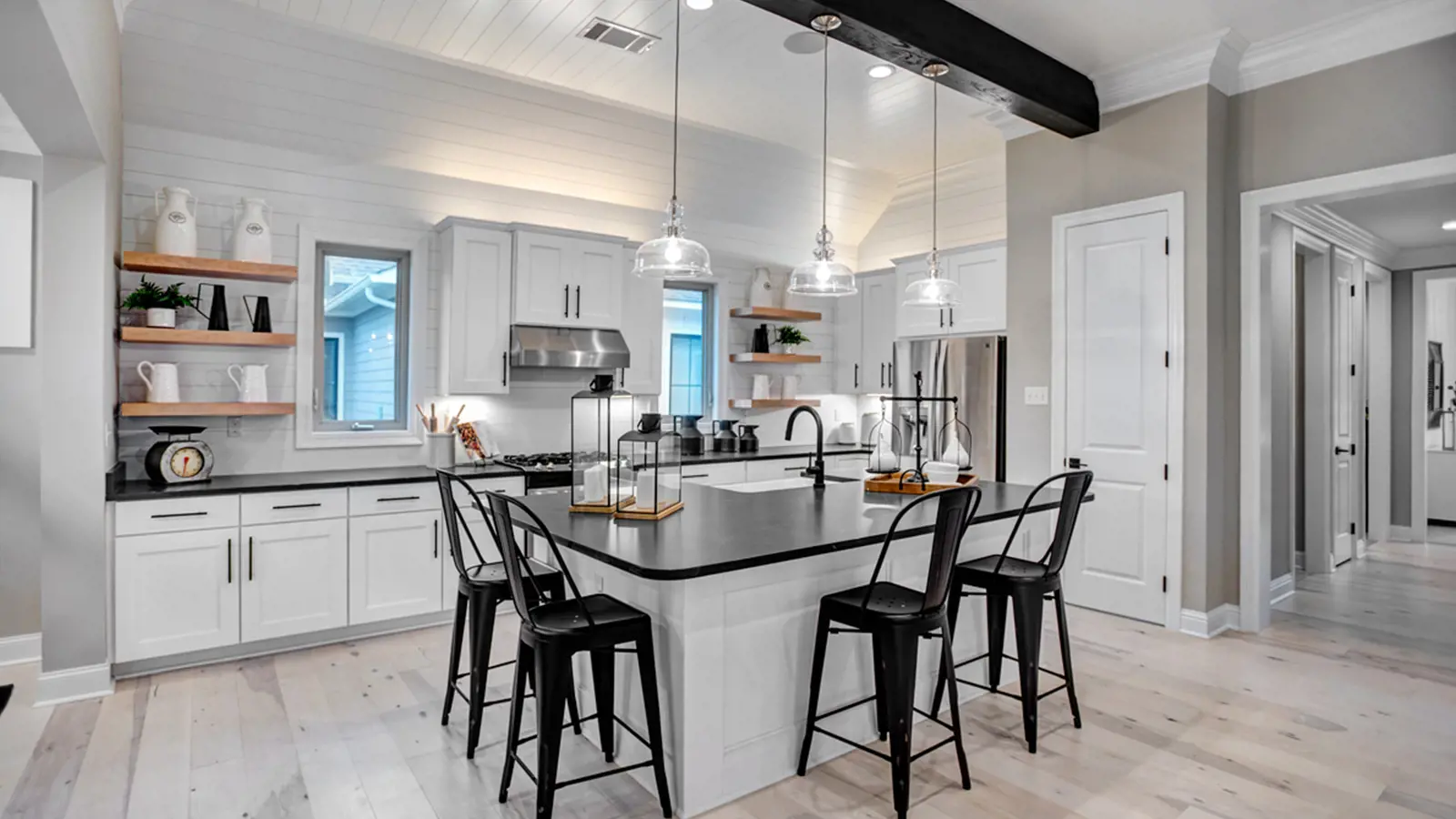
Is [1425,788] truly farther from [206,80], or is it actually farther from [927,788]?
[206,80]

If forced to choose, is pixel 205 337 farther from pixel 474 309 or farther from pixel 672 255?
pixel 672 255

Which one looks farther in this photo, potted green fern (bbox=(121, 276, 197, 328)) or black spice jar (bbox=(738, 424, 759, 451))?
black spice jar (bbox=(738, 424, 759, 451))

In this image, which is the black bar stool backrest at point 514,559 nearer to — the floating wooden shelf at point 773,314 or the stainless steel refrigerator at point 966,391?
the stainless steel refrigerator at point 966,391

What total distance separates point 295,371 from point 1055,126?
458 cm

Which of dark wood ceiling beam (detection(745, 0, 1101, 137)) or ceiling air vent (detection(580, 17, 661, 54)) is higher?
ceiling air vent (detection(580, 17, 661, 54))

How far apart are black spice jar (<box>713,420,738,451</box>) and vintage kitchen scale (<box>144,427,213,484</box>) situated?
11.0ft

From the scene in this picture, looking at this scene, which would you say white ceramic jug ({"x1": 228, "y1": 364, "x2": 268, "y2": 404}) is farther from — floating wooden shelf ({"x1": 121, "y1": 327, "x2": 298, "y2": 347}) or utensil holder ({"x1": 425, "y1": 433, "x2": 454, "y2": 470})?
utensil holder ({"x1": 425, "y1": 433, "x2": 454, "y2": 470})

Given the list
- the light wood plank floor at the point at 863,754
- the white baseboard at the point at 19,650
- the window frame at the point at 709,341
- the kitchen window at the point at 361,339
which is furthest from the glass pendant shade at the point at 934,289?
the white baseboard at the point at 19,650

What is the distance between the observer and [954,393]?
18.8 ft

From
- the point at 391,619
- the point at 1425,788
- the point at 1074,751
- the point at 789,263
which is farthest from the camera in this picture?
the point at 789,263

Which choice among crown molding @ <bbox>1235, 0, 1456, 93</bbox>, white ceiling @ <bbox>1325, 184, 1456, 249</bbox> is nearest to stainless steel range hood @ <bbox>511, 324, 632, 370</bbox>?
crown molding @ <bbox>1235, 0, 1456, 93</bbox>

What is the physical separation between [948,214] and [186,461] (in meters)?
5.46

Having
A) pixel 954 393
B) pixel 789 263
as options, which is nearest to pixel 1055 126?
pixel 954 393

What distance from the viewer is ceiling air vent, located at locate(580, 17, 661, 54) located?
392 centimetres
